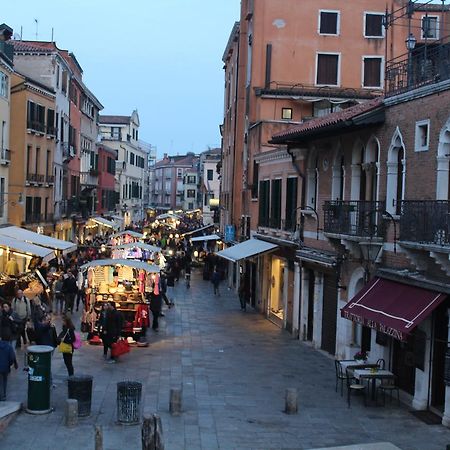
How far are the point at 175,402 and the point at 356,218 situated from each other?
21.1 feet

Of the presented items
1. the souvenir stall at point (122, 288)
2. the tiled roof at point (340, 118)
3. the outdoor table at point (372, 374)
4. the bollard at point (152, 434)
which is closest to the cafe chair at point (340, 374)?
the outdoor table at point (372, 374)

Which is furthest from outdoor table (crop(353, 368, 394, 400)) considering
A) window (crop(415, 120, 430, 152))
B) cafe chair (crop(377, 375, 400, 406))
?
window (crop(415, 120, 430, 152))

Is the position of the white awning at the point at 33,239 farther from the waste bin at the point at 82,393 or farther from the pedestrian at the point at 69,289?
the waste bin at the point at 82,393

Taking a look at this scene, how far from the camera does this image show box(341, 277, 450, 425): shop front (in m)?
15.1

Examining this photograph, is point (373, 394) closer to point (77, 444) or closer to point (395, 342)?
point (395, 342)

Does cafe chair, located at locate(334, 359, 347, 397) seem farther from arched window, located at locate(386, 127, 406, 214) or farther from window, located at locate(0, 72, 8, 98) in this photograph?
window, located at locate(0, 72, 8, 98)

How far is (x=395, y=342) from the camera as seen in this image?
17.5m

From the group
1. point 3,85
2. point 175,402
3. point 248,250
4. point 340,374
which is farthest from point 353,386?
point 3,85

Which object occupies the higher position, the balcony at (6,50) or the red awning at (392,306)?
the balcony at (6,50)

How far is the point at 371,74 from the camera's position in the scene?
3872 cm

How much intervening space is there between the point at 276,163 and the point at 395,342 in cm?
1275

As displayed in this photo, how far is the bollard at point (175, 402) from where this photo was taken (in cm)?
1508

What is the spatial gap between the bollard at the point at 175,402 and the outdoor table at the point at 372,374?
3870 mm

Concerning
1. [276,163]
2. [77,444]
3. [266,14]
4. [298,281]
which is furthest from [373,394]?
[266,14]
